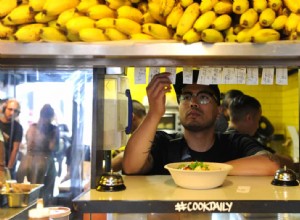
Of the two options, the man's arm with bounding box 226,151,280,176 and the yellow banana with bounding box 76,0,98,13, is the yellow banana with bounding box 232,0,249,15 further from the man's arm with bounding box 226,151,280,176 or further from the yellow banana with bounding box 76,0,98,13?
the man's arm with bounding box 226,151,280,176

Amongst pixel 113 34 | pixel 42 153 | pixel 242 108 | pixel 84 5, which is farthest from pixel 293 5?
pixel 42 153

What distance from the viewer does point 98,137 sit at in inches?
59.9

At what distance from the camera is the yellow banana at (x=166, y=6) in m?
1.42

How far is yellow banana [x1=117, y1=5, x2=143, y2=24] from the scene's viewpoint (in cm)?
146

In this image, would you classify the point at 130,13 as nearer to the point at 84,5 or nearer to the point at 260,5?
the point at 84,5

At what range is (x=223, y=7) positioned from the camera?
4.58 ft

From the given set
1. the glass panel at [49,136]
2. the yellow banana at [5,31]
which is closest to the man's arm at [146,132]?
the yellow banana at [5,31]

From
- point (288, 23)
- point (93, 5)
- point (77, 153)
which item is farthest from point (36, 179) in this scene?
point (288, 23)

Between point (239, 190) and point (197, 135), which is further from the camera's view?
point (197, 135)

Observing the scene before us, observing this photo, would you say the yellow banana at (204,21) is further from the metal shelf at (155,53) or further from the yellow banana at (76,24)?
the yellow banana at (76,24)

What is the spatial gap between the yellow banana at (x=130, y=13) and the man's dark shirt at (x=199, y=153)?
2.87ft

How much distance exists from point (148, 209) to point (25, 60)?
0.72m

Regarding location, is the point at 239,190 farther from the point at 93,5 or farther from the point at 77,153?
the point at 77,153

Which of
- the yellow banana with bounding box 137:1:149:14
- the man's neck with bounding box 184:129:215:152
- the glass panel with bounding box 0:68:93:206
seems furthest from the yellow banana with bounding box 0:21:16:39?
the glass panel with bounding box 0:68:93:206
